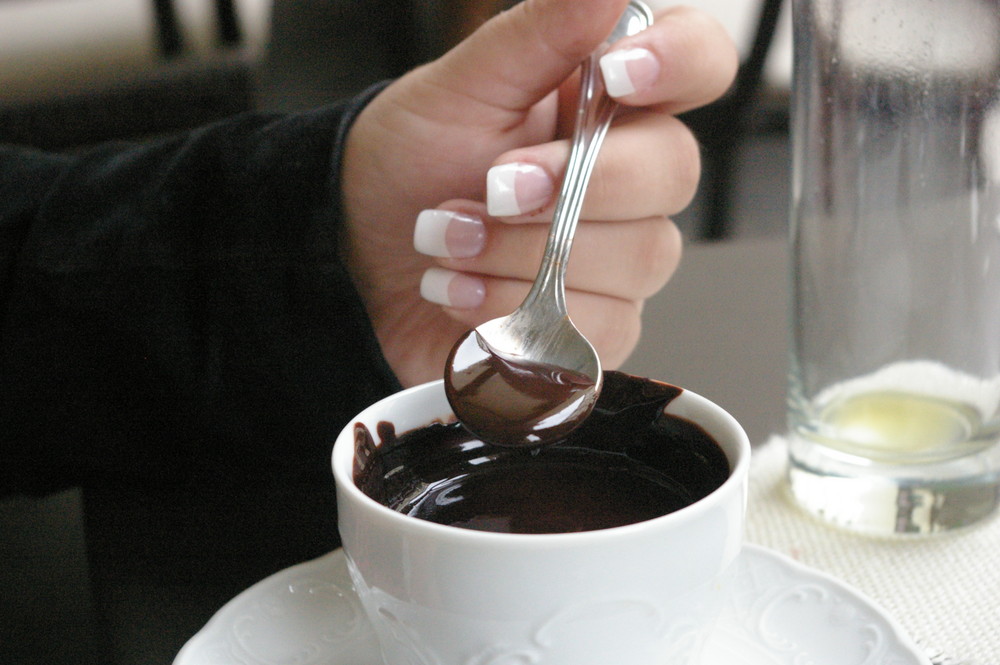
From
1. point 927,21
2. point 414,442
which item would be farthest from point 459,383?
point 927,21

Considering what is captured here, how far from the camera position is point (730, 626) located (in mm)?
417

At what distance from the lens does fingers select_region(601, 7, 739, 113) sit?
0.54m

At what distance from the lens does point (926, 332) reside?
53 centimetres

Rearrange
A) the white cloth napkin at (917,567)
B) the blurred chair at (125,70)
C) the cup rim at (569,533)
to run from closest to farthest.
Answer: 1. the cup rim at (569,533)
2. the white cloth napkin at (917,567)
3. the blurred chair at (125,70)

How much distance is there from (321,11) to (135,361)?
1.39 metres

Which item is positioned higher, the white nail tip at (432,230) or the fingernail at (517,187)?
the fingernail at (517,187)

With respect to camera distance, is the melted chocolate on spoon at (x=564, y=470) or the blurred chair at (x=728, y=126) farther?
the blurred chair at (x=728, y=126)

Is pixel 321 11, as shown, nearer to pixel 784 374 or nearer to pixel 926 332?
pixel 784 374

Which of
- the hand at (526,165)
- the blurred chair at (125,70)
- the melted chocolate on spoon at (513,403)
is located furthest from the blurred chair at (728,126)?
the melted chocolate on spoon at (513,403)

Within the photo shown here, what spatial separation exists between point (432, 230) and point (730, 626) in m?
0.29

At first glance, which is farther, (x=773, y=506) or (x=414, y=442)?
(x=773, y=506)

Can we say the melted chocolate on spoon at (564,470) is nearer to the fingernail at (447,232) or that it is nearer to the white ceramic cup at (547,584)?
the white ceramic cup at (547,584)

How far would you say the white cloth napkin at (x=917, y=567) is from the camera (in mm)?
423

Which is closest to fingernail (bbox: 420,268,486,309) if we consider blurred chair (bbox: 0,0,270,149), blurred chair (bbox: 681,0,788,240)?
blurred chair (bbox: 681,0,788,240)
